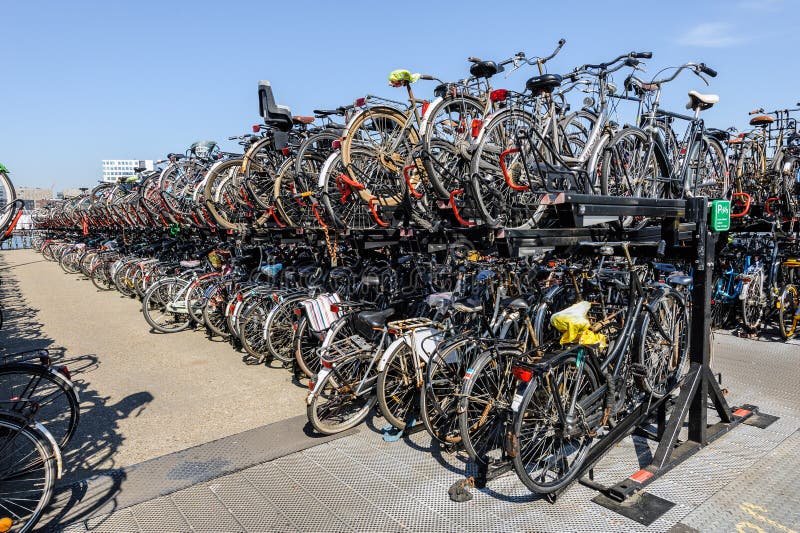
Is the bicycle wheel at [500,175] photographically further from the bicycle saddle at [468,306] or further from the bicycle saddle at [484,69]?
the bicycle saddle at [484,69]

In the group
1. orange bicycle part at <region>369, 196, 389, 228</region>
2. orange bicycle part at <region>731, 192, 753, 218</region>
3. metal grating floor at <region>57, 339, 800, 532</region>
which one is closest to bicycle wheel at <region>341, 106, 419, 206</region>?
orange bicycle part at <region>369, 196, 389, 228</region>

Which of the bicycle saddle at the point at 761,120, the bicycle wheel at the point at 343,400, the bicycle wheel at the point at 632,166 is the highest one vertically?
the bicycle saddle at the point at 761,120

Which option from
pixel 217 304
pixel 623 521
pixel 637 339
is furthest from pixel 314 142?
pixel 623 521

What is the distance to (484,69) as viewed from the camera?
495 centimetres

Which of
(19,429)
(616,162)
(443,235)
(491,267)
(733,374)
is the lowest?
(733,374)

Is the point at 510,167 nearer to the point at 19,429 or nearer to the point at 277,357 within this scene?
the point at 277,357

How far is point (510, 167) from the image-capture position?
4469 mm

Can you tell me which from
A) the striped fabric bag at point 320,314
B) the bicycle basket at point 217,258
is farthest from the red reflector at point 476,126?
the bicycle basket at point 217,258

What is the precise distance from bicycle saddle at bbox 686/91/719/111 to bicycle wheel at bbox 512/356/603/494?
9.82 ft

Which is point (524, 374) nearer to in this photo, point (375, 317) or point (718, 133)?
point (375, 317)

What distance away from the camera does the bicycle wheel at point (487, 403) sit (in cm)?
339

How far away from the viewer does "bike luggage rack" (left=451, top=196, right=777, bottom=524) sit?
3.22 m

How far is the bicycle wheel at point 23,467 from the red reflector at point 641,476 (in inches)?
140

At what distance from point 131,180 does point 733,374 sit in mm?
14818
